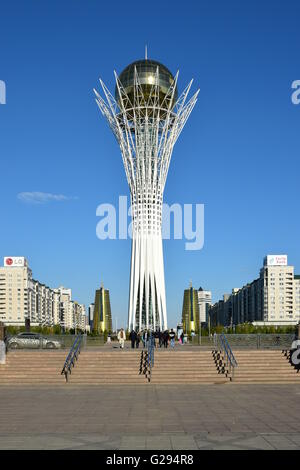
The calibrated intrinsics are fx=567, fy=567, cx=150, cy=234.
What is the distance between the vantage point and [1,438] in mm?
12234

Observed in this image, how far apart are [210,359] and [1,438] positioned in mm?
17245

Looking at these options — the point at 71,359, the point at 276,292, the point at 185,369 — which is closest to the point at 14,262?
Result: the point at 276,292

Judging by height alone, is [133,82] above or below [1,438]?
above

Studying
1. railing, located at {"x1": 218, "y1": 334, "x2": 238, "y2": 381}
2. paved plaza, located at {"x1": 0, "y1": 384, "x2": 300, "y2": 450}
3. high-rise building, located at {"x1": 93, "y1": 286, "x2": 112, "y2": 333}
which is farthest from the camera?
high-rise building, located at {"x1": 93, "y1": 286, "x2": 112, "y2": 333}

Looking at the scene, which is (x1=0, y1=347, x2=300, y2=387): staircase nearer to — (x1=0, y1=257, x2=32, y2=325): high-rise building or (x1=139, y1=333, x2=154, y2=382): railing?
(x1=139, y1=333, x2=154, y2=382): railing

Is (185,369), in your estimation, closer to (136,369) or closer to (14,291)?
(136,369)

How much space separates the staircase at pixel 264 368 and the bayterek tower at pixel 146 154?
50.2 metres

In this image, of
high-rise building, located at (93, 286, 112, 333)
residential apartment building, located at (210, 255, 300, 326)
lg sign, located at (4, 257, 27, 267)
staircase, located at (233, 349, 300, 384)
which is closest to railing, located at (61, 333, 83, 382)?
staircase, located at (233, 349, 300, 384)

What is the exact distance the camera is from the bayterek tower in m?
76.8

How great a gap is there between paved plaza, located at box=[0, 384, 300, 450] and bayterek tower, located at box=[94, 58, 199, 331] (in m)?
55.8

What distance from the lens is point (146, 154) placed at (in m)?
76.8
